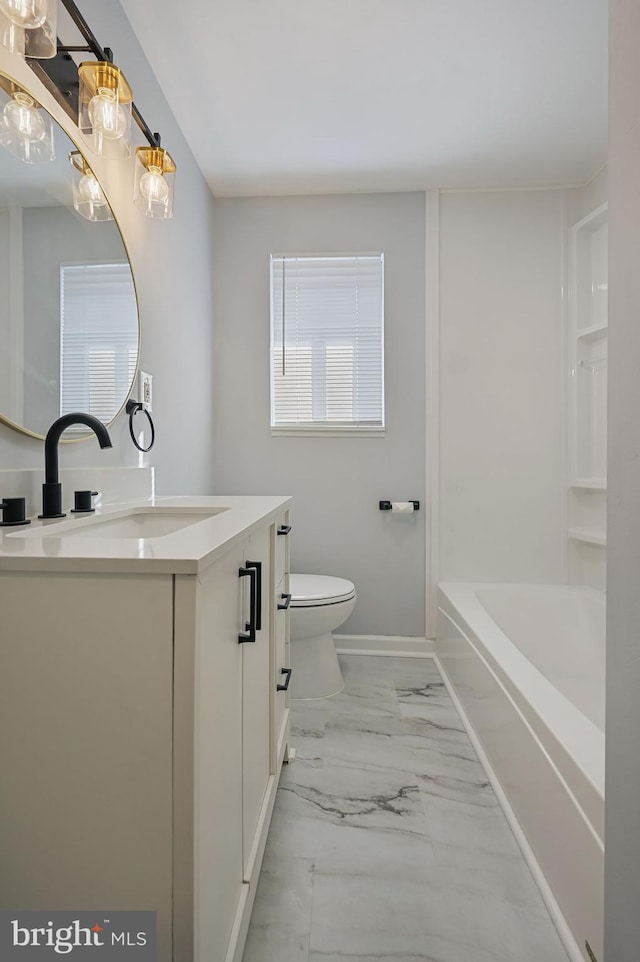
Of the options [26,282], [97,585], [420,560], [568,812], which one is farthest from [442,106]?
[568,812]

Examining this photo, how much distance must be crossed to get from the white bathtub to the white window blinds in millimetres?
1408

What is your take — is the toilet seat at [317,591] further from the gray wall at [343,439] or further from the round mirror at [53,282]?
the round mirror at [53,282]

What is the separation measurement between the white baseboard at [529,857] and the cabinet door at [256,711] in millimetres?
650

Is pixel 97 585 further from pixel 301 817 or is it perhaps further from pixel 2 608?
pixel 301 817

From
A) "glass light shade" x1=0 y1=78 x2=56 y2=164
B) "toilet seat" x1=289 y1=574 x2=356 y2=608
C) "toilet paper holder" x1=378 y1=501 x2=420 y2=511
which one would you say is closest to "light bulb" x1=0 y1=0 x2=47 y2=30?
"glass light shade" x1=0 y1=78 x2=56 y2=164

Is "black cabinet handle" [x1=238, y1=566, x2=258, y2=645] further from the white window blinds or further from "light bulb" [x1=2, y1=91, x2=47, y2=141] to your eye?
"light bulb" [x1=2, y1=91, x2=47, y2=141]

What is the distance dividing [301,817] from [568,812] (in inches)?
27.6

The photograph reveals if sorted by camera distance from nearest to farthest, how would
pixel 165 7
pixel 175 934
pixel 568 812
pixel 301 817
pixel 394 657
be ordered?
pixel 175 934 → pixel 568 812 → pixel 301 817 → pixel 165 7 → pixel 394 657

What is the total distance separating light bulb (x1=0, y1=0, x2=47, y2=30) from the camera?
2.82 feet

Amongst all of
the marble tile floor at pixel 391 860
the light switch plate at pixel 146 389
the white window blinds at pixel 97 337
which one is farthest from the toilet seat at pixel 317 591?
the white window blinds at pixel 97 337

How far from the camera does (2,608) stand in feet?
2.14

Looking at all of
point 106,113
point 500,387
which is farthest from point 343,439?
point 106,113

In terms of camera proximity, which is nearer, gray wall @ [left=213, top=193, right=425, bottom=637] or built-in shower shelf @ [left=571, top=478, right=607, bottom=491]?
built-in shower shelf @ [left=571, top=478, right=607, bottom=491]

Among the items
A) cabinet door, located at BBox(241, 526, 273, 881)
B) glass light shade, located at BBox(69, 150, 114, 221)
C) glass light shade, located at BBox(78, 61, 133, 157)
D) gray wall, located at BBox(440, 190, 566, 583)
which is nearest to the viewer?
cabinet door, located at BBox(241, 526, 273, 881)
